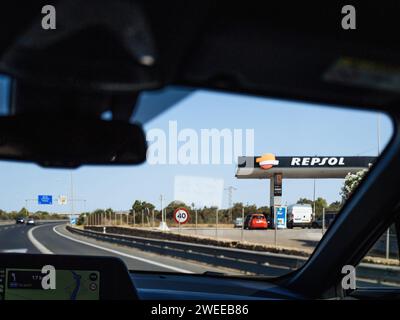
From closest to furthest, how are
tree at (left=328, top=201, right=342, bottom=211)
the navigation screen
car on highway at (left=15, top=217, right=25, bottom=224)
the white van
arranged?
the navigation screen, car on highway at (left=15, top=217, right=25, bottom=224), the white van, tree at (left=328, top=201, right=342, bottom=211)

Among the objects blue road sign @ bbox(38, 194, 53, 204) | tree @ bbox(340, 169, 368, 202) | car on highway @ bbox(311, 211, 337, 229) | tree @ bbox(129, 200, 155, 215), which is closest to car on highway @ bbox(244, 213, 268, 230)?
car on highway @ bbox(311, 211, 337, 229)

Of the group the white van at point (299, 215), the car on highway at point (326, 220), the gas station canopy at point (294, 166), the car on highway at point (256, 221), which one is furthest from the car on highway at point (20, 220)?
the car on highway at point (326, 220)

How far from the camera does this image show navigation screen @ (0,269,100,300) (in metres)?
2.76

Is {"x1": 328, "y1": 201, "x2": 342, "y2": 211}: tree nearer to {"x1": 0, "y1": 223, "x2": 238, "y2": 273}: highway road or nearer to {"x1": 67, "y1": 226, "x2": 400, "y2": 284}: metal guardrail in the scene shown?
{"x1": 67, "y1": 226, "x2": 400, "y2": 284}: metal guardrail

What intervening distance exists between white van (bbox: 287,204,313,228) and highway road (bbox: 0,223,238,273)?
1.04 meters

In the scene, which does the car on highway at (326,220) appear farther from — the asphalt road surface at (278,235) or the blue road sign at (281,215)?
the blue road sign at (281,215)

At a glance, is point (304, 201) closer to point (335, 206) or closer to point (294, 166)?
Answer: point (335, 206)

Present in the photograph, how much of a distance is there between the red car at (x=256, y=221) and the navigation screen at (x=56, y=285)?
1602 millimetres

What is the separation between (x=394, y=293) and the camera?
12.0 feet

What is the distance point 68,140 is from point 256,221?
1.98 m

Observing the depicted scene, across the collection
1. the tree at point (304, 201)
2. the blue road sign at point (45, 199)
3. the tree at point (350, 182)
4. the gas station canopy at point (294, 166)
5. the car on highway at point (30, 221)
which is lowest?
the car on highway at point (30, 221)

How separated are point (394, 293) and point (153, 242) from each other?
2.11 metres

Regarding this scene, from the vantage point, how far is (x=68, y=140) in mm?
2500

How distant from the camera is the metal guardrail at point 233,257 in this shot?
3961 millimetres
